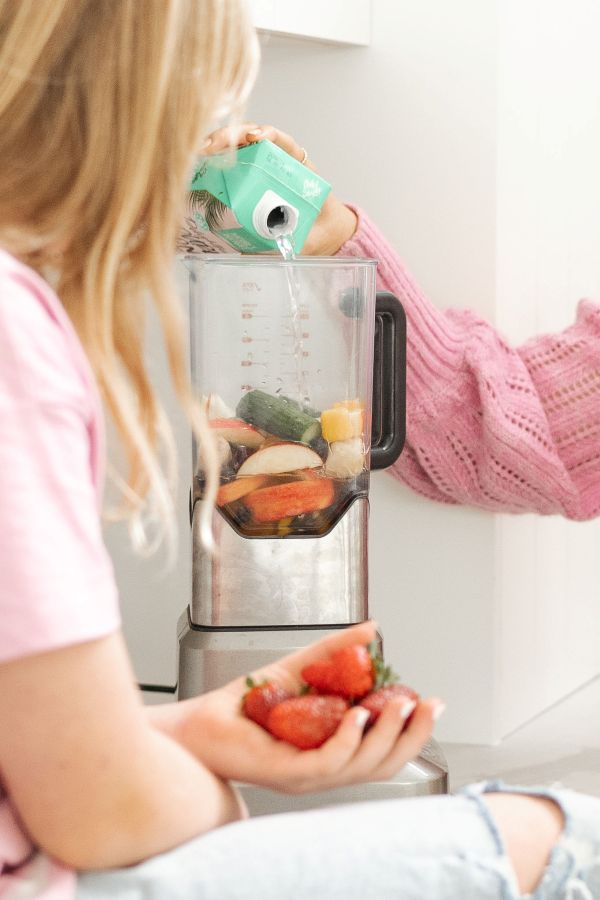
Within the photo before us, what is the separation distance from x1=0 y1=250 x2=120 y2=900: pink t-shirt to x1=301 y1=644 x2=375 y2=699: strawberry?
0.23m

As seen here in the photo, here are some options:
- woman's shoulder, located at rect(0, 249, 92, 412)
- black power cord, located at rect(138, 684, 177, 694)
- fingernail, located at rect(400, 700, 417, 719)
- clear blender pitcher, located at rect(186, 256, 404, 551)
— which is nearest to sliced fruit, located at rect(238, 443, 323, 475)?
clear blender pitcher, located at rect(186, 256, 404, 551)

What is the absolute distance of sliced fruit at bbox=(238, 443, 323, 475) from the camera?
128 cm

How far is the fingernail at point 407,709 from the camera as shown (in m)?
0.83

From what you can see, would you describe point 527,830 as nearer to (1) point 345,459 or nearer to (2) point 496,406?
(1) point 345,459

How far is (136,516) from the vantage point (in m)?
0.84

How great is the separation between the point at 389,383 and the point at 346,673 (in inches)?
22.9

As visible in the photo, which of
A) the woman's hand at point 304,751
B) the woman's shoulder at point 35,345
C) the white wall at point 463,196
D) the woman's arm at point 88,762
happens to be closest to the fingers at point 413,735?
the woman's hand at point 304,751

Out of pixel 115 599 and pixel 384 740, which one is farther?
pixel 384 740

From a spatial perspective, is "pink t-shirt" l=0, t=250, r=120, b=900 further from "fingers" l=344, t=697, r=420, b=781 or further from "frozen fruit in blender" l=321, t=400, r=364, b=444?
"frozen fruit in blender" l=321, t=400, r=364, b=444

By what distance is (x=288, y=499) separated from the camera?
1294 millimetres

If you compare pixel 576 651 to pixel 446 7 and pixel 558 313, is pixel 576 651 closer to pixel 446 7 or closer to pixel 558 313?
pixel 558 313

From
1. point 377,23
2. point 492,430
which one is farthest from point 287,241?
point 377,23

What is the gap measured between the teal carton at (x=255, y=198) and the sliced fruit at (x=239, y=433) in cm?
21

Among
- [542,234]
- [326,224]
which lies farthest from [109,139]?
[542,234]
